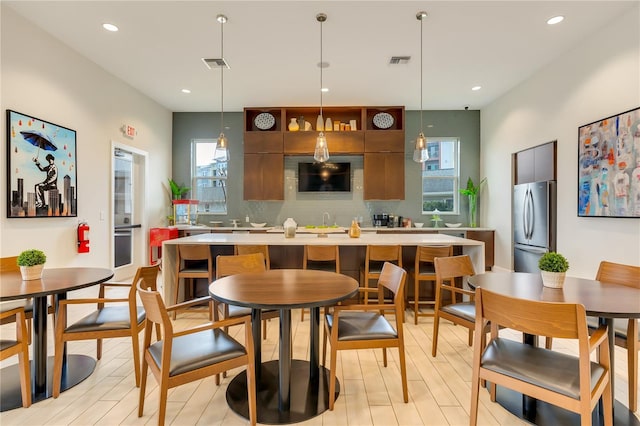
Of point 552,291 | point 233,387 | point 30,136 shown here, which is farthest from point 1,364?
point 552,291

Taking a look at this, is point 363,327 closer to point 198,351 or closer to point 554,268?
point 198,351

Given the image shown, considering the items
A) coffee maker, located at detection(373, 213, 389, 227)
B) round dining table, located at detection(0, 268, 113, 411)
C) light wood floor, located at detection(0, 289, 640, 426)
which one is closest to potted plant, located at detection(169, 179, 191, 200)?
coffee maker, located at detection(373, 213, 389, 227)

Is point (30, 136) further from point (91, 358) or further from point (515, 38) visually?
point (515, 38)

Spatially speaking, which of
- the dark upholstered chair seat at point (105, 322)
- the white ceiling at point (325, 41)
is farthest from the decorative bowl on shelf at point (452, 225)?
the dark upholstered chair seat at point (105, 322)

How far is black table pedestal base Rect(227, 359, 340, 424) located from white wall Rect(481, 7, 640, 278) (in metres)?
3.26

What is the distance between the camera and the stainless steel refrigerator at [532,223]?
4293 mm

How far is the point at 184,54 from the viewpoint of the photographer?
4.15 m

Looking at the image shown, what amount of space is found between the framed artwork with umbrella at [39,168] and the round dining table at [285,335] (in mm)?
2762

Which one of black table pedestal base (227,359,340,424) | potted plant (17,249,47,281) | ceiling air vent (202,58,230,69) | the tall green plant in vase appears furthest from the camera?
the tall green plant in vase

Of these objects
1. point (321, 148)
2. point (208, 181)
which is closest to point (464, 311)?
point (321, 148)

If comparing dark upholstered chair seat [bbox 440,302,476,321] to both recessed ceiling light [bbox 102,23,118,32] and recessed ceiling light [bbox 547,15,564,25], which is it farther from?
recessed ceiling light [bbox 102,23,118,32]

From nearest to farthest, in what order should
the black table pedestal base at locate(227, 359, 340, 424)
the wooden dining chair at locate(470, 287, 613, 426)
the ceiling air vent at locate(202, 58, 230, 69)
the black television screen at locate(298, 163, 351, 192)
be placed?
the wooden dining chair at locate(470, 287, 613, 426) < the black table pedestal base at locate(227, 359, 340, 424) < the ceiling air vent at locate(202, 58, 230, 69) < the black television screen at locate(298, 163, 351, 192)

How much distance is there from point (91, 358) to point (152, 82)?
4.18 m

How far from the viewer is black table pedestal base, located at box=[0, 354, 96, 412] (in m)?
2.03
